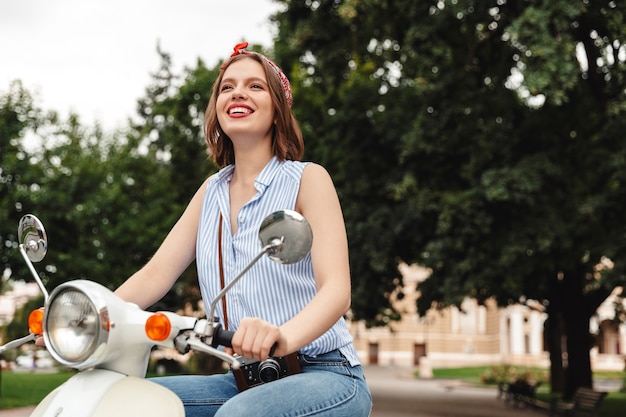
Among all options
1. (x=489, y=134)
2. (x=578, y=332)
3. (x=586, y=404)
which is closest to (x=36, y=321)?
(x=489, y=134)

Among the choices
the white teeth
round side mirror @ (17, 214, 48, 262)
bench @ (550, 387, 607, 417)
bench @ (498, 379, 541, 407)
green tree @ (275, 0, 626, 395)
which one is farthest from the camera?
bench @ (498, 379, 541, 407)

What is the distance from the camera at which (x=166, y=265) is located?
7.47 feet

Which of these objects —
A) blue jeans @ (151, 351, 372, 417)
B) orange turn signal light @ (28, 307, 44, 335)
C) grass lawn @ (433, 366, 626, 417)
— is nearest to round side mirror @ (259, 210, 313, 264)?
blue jeans @ (151, 351, 372, 417)

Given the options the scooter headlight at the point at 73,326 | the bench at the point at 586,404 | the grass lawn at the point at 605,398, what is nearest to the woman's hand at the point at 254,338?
the scooter headlight at the point at 73,326

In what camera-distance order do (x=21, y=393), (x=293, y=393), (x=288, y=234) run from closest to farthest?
(x=288, y=234) < (x=293, y=393) < (x=21, y=393)

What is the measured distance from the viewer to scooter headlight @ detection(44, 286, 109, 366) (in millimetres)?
1612

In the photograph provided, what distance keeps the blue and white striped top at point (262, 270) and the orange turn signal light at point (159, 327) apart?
0.34 metres

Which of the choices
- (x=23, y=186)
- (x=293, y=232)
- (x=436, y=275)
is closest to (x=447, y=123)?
(x=436, y=275)

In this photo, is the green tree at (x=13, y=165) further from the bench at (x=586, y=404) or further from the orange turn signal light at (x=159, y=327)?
the orange turn signal light at (x=159, y=327)

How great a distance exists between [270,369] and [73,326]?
503 mm

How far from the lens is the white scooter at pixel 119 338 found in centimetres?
161

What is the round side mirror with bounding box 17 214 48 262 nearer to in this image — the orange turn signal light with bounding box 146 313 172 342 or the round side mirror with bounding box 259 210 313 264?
the orange turn signal light with bounding box 146 313 172 342

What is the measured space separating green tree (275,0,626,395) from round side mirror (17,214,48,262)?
9841 mm

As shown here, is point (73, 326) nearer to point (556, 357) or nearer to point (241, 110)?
point (241, 110)
